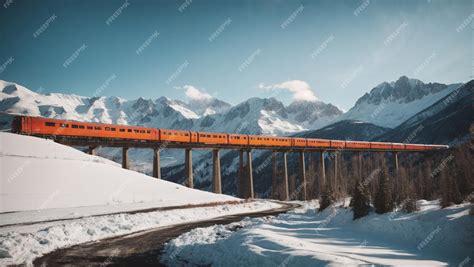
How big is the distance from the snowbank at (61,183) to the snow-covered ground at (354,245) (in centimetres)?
1265

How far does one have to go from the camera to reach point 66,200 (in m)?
24.1

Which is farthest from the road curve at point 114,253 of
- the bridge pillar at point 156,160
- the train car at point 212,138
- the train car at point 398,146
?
the train car at point 398,146

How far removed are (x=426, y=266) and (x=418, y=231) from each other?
4683 mm

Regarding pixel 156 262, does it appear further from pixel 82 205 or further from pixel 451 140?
pixel 451 140

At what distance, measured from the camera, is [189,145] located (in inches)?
1738

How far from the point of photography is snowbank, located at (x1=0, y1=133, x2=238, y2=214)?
22.5m

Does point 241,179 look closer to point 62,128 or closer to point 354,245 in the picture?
point 62,128

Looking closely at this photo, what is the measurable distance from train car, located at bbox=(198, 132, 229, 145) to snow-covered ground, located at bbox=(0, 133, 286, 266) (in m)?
9.54

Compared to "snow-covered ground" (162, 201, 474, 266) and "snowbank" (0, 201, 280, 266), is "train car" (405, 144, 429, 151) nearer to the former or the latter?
"snow-covered ground" (162, 201, 474, 266)

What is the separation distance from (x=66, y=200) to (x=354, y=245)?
21.0 metres

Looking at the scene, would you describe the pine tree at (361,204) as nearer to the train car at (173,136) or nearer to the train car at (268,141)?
the train car at (173,136)

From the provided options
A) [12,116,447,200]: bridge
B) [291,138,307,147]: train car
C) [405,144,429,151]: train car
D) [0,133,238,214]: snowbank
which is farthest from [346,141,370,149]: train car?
[0,133,238,214]: snowbank

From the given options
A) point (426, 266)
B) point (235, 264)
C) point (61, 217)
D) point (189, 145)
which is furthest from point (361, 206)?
point (189, 145)

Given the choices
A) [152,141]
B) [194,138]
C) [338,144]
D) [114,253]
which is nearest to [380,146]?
[338,144]
